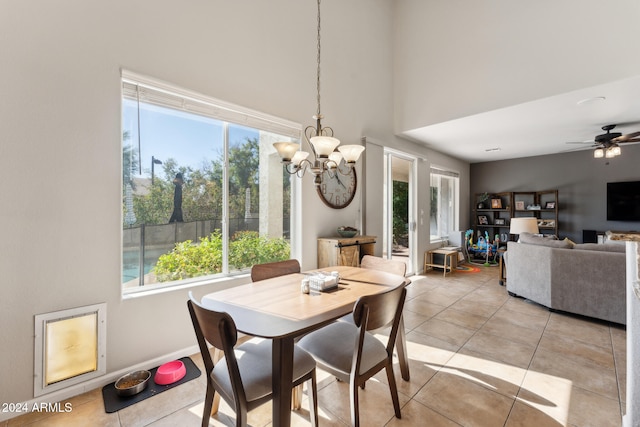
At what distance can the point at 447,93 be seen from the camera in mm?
4172

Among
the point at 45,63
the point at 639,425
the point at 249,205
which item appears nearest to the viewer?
the point at 639,425

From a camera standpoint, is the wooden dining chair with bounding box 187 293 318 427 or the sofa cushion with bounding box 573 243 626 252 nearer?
the wooden dining chair with bounding box 187 293 318 427

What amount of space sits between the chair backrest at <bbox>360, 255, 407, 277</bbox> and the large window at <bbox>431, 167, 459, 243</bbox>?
4101 millimetres

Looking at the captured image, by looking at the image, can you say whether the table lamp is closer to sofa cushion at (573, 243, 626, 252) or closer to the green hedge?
sofa cushion at (573, 243, 626, 252)

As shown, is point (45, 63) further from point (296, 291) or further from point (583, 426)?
point (583, 426)

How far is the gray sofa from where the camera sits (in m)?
2.98

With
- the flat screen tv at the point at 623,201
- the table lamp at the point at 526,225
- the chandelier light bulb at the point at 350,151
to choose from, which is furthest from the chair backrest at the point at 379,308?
the flat screen tv at the point at 623,201

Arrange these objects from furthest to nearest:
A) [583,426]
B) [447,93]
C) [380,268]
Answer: [447,93]
[380,268]
[583,426]

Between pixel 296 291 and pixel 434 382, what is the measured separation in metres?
1.25

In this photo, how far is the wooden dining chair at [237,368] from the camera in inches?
45.0

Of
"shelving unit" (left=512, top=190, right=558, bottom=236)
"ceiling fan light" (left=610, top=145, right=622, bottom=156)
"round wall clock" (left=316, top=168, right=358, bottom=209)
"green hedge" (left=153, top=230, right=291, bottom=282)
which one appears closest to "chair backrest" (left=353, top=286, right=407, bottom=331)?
"green hedge" (left=153, top=230, right=291, bottom=282)

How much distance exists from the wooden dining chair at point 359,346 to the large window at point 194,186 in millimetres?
1409

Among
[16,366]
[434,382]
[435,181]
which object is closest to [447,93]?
[435,181]

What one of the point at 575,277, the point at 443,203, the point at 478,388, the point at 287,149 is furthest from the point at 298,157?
the point at 443,203
